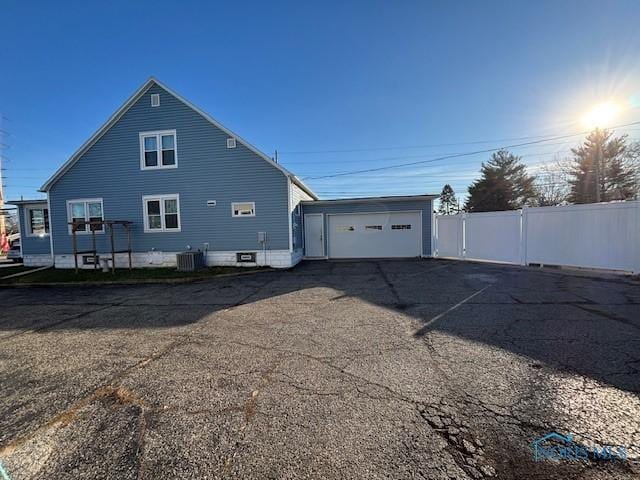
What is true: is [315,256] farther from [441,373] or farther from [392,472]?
[392,472]

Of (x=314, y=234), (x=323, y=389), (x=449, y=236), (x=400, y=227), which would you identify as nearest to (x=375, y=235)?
(x=400, y=227)

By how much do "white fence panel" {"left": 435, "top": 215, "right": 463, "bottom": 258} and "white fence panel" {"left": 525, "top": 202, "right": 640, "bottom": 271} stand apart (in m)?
3.02

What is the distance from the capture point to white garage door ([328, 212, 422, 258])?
590 inches

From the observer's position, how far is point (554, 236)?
1049cm

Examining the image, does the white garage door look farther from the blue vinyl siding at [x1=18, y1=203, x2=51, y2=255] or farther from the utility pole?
the utility pole

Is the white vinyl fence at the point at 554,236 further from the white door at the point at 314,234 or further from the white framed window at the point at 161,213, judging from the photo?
the white framed window at the point at 161,213

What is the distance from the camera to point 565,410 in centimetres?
263

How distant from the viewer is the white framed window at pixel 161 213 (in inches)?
515

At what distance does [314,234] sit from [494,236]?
26.6 feet

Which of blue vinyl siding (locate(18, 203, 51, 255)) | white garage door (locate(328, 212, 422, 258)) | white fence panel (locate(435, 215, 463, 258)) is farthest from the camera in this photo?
white garage door (locate(328, 212, 422, 258))

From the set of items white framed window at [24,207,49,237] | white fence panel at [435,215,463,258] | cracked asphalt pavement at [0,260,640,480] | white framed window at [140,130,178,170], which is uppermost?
white framed window at [140,130,178,170]

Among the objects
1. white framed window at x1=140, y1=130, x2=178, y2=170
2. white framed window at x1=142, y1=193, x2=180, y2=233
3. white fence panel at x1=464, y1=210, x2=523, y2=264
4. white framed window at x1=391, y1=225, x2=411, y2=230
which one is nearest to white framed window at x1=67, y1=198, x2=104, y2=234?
white framed window at x1=142, y1=193, x2=180, y2=233

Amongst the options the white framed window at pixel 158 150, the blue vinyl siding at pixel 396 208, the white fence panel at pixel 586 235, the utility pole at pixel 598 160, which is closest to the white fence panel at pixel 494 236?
the white fence panel at pixel 586 235

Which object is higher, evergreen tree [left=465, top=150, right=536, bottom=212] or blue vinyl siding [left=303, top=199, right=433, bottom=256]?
evergreen tree [left=465, top=150, right=536, bottom=212]
